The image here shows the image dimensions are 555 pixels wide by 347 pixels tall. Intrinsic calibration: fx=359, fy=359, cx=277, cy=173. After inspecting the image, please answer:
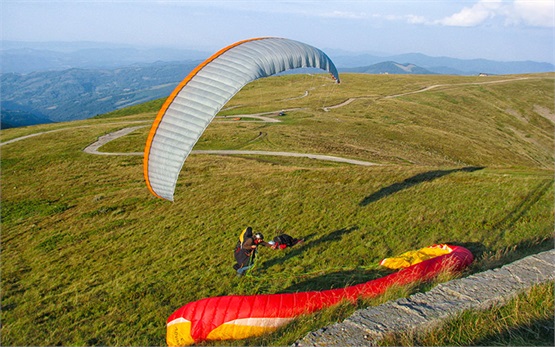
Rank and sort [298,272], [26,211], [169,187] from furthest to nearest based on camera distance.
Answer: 1. [26,211]
2. [298,272]
3. [169,187]

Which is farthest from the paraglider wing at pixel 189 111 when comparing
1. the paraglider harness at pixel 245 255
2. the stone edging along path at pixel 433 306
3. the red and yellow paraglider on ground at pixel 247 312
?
the stone edging along path at pixel 433 306

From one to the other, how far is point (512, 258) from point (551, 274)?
321 centimetres

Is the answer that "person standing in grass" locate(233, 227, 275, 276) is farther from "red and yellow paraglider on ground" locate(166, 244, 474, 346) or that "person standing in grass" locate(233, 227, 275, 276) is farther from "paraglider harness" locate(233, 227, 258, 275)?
"red and yellow paraglider on ground" locate(166, 244, 474, 346)

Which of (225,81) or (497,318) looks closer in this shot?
(497,318)

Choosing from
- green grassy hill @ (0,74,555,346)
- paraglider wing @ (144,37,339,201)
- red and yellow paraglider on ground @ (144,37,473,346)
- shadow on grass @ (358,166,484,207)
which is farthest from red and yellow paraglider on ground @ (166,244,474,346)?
shadow on grass @ (358,166,484,207)

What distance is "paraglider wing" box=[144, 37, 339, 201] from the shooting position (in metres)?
9.28

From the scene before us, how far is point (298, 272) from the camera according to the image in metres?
10.3

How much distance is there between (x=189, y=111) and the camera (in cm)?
947

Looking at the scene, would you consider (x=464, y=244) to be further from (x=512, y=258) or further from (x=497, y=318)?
(x=497, y=318)

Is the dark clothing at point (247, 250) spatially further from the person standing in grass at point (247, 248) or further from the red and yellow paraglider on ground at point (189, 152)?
the red and yellow paraglider on ground at point (189, 152)

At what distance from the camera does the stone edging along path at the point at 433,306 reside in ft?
16.3

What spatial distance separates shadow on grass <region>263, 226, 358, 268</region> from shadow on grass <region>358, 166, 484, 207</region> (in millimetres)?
3128

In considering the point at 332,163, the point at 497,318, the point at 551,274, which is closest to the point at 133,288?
the point at 497,318

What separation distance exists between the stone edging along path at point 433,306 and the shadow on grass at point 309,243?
225 inches
